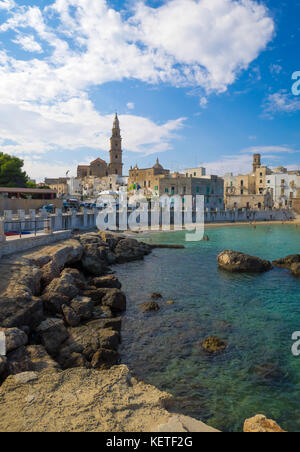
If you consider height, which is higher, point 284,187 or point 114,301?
point 284,187

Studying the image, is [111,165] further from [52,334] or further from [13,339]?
[13,339]

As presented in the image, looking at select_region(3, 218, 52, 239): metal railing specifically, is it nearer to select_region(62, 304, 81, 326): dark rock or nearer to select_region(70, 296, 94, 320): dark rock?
select_region(70, 296, 94, 320): dark rock

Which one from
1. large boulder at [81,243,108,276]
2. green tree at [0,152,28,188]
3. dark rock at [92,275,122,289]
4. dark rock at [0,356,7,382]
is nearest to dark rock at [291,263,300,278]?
dark rock at [92,275,122,289]

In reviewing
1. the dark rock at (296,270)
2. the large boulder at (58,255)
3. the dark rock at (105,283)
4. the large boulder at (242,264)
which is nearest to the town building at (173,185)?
the large boulder at (242,264)

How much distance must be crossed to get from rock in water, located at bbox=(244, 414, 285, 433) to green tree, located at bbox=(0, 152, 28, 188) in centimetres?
4417

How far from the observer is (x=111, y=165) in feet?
318

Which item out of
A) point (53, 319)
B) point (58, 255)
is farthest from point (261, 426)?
point (58, 255)

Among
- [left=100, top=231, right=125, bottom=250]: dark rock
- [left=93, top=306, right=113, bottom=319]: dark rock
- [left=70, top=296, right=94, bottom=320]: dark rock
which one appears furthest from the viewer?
[left=100, top=231, right=125, bottom=250]: dark rock

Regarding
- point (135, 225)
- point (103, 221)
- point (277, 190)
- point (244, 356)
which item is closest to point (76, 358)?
point (244, 356)

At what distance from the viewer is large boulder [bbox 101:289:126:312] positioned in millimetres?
10703

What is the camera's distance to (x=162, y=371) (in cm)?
697

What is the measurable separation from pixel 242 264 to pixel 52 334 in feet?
43.8

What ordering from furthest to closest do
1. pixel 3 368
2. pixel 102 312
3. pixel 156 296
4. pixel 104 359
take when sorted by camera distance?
pixel 156 296
pixel 102 312
pixel 104 359
pixel 3 368
